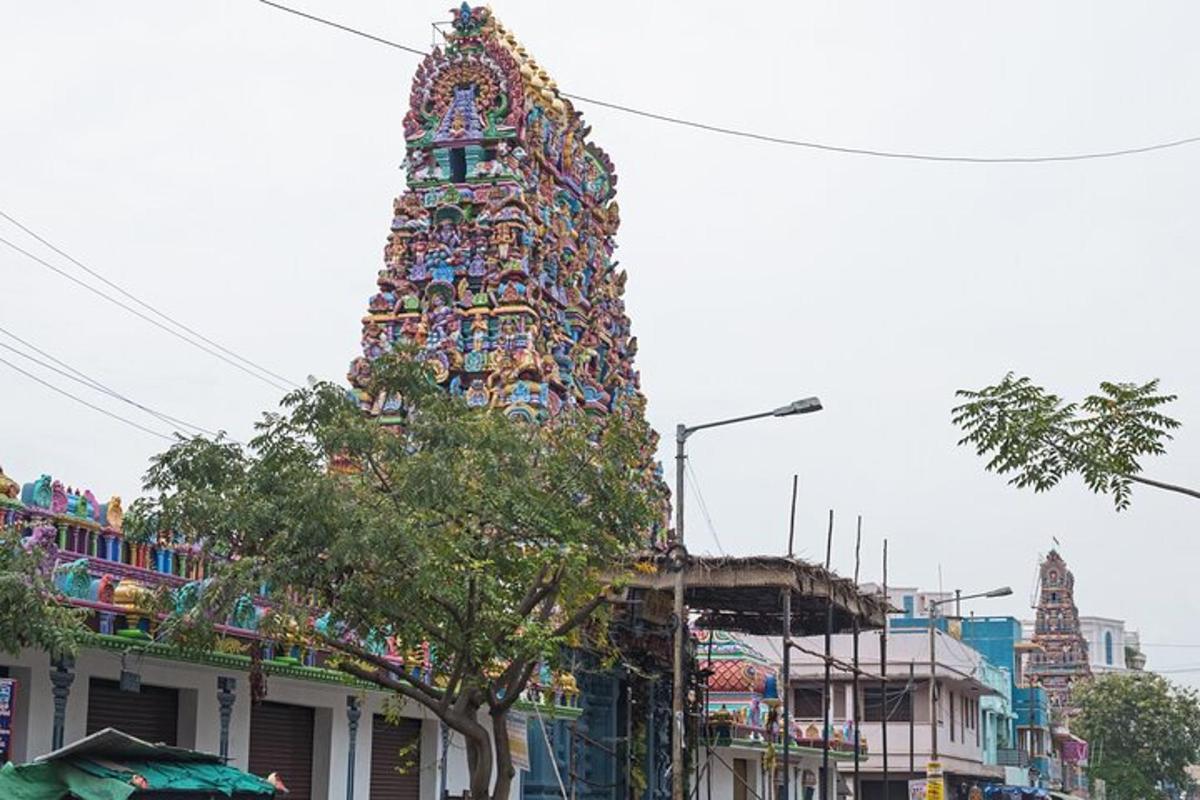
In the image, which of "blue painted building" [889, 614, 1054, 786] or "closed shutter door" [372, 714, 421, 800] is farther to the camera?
"blue painted building" [889, 614, 1054, 786]

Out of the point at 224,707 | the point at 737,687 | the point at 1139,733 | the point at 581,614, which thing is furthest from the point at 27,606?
the point at 1139,733

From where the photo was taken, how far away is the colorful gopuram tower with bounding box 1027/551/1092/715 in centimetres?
10306

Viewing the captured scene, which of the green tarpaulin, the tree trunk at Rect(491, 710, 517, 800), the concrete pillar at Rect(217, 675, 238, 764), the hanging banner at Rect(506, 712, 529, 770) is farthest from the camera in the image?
the hanging banner at Rect(506, 712, 529, 770)

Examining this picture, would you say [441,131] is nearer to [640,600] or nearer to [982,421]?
[640,600]

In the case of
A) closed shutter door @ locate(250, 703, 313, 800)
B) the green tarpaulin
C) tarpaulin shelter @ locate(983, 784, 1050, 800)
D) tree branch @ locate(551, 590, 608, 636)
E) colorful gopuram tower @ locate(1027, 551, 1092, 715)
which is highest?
colorful gopuram tower @ locate(1027, 551, 1092, 715)

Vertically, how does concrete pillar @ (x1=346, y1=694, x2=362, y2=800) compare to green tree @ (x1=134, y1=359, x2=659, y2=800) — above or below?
below

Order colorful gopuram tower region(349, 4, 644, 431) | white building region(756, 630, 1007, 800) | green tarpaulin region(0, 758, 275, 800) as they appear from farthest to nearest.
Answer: white building region(756, 630, 1007, 800) < colorful gopuram tower region(349, 4, 644, 431) < green tarpaulin region(0, 758, 275, 800)

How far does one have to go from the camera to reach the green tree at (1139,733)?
278 ft

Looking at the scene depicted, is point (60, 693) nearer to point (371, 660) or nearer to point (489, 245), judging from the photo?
point (371, 660)

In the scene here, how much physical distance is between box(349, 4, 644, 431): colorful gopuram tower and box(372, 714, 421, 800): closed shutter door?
20.7ft

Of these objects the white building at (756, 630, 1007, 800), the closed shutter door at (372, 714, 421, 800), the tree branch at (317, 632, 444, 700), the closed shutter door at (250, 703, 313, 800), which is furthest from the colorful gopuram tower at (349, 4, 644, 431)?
the white building at (756, 630, 1007, 800)

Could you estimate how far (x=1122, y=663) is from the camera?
193000 millimetres

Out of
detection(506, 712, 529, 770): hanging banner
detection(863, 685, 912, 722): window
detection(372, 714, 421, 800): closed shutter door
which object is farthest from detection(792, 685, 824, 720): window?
detection(372, 714, 421, 800): closed shutter door

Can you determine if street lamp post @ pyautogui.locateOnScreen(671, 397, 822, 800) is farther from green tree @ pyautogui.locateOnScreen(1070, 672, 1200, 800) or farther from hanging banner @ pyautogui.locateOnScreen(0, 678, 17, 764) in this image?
green tree @ pyautogui.locateOnScreen(1070, 672, 1200, 800)
